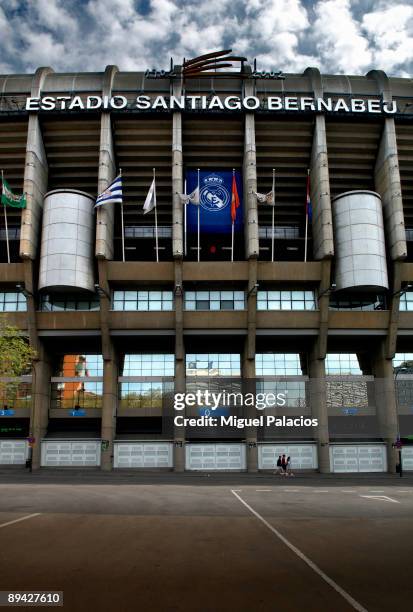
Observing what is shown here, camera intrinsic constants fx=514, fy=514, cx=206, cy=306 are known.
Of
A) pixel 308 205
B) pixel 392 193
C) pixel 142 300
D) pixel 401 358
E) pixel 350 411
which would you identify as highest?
pixel 392 193

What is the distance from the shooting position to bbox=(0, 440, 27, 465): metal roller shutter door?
51094 millimetres

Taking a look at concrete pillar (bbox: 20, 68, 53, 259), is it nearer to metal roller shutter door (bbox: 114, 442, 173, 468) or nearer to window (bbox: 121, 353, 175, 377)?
window (bbox: 121, 353, 175, 377)

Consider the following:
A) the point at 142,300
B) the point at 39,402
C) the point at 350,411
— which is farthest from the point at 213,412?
the point at 39,402

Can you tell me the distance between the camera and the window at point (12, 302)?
51.6m

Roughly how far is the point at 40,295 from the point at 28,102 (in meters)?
18.8

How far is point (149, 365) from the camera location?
5347 cm

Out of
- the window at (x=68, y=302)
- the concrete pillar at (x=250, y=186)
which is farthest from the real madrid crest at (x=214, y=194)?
the window at (x=68, y=302)

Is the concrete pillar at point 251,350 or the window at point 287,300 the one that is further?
the window at point 287,300

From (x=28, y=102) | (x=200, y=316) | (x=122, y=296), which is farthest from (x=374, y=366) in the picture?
(x=28, y=102)

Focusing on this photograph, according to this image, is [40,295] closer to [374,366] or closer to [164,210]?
[164,210]

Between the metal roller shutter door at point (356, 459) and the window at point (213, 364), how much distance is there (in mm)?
12496

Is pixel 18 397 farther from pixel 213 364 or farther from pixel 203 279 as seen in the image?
pixel 203 279

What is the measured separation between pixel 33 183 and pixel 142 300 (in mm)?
15333

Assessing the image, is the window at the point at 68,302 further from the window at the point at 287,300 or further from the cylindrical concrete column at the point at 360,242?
the cylindrical concrete column at the point at 360,242
